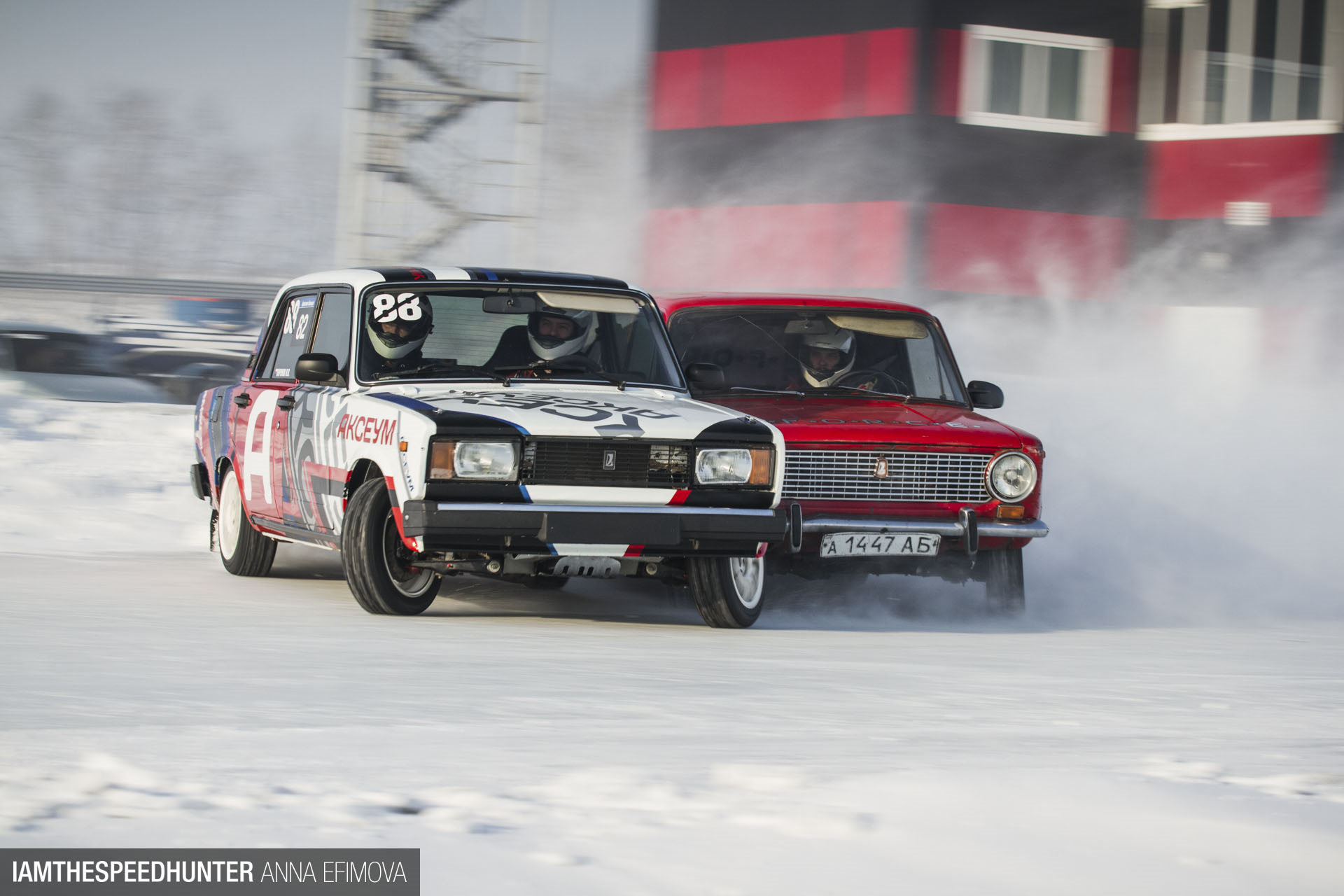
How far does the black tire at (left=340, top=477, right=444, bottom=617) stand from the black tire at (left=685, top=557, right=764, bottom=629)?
1.14 m

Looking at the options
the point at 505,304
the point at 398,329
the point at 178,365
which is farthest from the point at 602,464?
the point at 178,365

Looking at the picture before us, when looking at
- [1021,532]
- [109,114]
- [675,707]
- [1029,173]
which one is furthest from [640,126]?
[109,114]

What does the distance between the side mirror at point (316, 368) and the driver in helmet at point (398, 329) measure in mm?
178

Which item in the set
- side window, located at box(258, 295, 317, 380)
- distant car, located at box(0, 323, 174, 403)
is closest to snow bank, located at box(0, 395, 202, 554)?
side window, located at box(258, 295, 317, 380)

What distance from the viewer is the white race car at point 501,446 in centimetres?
687

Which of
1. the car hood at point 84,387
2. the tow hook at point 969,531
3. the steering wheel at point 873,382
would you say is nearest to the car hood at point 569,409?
the tow hook at point 969,531

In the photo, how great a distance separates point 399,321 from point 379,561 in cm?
122

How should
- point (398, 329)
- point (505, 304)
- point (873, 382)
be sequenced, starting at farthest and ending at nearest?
point (873, 382)
point (505, 304)
point (398, 329)

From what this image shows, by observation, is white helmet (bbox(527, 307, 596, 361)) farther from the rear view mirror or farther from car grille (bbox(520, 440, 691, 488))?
car grille (bbox(520, 440, 691, 488))

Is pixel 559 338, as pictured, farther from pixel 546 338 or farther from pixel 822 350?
pixel 822 350

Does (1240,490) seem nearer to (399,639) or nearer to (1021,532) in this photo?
(1021,532)

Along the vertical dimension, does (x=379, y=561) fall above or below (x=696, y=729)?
above

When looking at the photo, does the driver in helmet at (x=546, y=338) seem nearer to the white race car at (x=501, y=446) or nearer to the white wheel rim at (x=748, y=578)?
the white race car at (x=501, y=446)

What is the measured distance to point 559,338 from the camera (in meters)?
8.05
